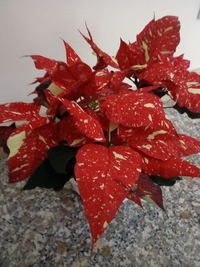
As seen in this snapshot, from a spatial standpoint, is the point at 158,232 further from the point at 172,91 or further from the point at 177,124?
the point at 177,124

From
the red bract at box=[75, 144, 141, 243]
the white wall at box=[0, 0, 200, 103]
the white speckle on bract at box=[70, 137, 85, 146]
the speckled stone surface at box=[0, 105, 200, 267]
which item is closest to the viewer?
the red bract at box=[75, 144, 141, 243]

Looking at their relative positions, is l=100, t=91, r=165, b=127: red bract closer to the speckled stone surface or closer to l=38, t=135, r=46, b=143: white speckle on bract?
l=38, t=135, r=46, b=143: white speckle on bract

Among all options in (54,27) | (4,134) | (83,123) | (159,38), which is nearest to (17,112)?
(4,134)

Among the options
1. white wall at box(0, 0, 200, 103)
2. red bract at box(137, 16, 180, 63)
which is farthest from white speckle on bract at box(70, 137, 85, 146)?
white wall at box(0, 0, 200, 103)

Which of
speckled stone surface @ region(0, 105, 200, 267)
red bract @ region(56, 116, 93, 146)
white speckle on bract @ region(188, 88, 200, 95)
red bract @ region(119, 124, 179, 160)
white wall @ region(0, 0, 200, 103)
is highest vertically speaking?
white wall @ region(0, 0, 200, 103)

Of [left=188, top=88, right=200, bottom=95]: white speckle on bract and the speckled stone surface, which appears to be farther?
the speckled stone surface

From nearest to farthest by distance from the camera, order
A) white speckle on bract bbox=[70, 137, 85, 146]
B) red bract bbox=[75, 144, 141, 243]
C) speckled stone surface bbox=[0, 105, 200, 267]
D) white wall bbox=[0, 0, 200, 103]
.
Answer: red bract bbox=[75, 144, 141, 243] → white speckle on bract bbox=[70, 137, 85, 146] → speckled stone surface bbox=[0, 105, 200, 267] → white wall bbox=[0, 0, 200, 103]

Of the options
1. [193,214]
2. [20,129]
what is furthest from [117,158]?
[193,214]

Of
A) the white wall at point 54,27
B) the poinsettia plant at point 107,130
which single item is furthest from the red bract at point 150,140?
the white wall at point 54,27
